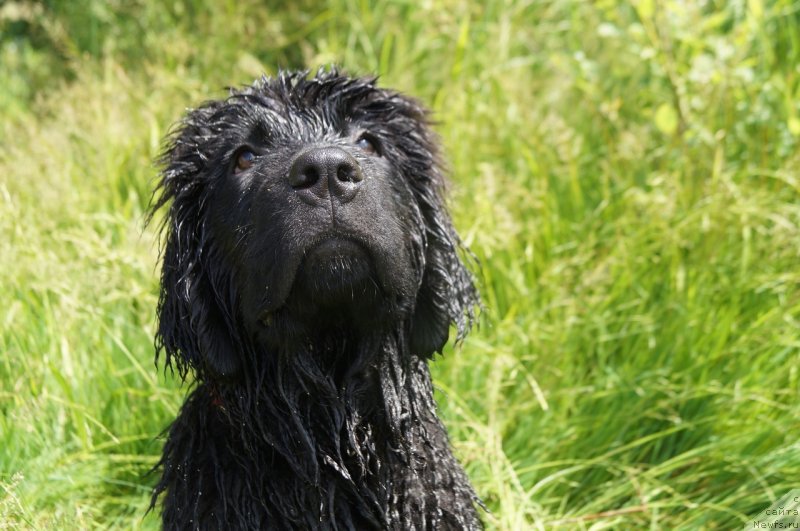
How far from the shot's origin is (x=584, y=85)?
4.61 m

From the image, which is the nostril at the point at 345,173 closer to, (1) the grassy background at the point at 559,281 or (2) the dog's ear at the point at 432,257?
(2) the dog's ear at the point at 432,257

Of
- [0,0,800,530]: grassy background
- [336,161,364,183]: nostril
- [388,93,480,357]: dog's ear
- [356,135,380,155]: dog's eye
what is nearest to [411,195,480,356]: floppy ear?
[388,93,480,357]: dog's ear

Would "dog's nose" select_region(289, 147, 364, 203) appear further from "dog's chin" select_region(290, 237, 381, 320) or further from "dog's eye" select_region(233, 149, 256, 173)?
"dog's eye" select_region(233, 149, 256, 173)

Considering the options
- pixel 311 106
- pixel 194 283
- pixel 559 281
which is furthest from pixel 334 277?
pixel 559 281

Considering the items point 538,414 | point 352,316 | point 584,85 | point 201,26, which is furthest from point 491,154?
point 352,316

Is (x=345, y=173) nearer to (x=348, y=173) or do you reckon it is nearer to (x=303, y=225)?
(x=348, y=173)

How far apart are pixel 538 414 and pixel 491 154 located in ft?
6.01

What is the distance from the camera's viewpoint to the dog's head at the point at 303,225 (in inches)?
91.1

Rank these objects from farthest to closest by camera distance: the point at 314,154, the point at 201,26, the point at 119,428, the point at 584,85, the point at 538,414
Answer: the point at 201,26
the point at 584,85
the point at 538,414
the point at 119,428
the point at 314,154

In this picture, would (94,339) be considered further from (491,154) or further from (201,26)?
(201,26)

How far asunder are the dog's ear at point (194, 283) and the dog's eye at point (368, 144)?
449 mm

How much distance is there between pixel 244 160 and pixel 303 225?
17.3 inches

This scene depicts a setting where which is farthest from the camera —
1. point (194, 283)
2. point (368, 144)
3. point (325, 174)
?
point (368, 144)

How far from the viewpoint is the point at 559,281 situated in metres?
4.20
